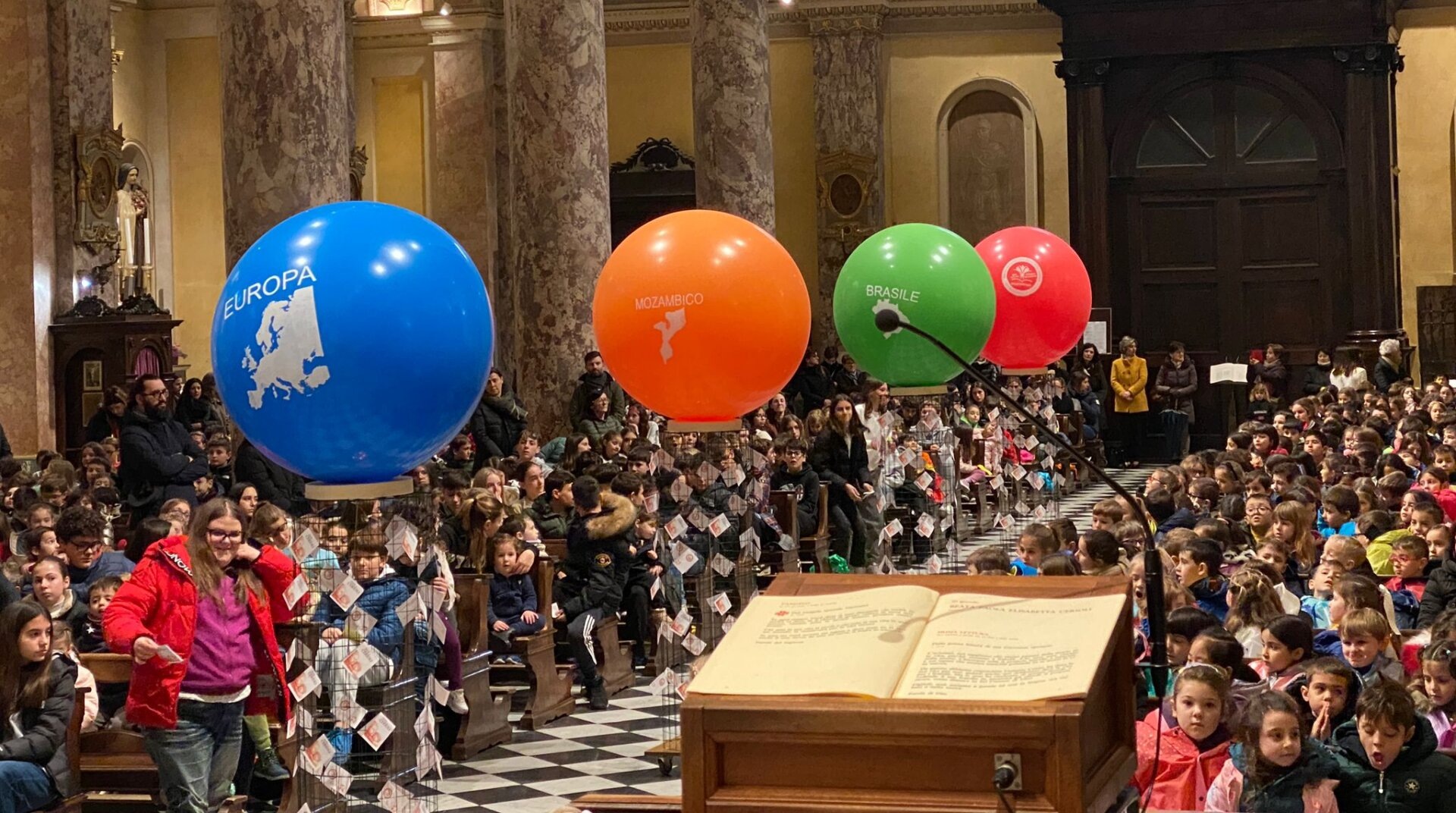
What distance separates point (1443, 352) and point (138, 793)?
875 inches

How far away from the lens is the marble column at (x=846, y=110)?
92.1 ft

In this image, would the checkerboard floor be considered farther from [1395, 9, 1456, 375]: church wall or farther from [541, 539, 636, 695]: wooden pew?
[1395, 9, 1456, 375]: church wall

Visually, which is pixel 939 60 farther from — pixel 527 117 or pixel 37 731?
pixel 37 731

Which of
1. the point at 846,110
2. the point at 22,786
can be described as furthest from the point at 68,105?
the point at 22,786

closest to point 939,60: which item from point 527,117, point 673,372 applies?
point 527,117

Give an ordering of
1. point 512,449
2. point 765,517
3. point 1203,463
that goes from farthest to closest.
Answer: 1. point 512,449
2. point 1203,463
3. point 765,517

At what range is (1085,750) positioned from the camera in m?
3.17

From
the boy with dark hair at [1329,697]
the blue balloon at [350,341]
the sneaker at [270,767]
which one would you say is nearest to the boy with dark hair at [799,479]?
the sneaker at [270,767]

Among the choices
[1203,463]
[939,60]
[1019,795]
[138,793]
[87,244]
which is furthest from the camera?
[939,60]

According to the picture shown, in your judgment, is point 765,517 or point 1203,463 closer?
point 765,517

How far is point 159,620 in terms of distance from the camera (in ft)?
24.5

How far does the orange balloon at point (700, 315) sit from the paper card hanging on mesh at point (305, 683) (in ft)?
6.65

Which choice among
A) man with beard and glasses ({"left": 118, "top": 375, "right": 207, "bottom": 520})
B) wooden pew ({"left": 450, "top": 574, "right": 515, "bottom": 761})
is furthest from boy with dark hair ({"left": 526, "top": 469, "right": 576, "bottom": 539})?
man with beard and glasses ({"left": 118, "top": 375, "right": 207, "bottom": 520})

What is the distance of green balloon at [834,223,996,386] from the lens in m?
8.82
